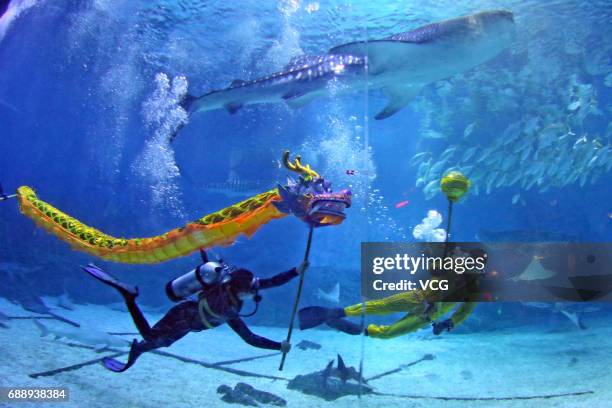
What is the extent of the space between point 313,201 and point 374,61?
9.71 feet

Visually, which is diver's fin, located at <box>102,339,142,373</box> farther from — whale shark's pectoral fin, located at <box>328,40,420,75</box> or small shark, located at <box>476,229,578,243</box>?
small shark, located at <box>476,229,578,243</box>

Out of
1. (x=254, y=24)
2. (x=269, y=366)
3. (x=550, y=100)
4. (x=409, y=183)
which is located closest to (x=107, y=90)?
(x=254, y=24)

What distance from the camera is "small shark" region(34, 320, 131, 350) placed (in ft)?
16.5

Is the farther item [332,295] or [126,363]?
[332,295]

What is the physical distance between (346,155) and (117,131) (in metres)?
4.54

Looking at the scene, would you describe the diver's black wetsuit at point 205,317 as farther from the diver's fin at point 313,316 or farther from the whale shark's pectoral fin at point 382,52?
the whale shark's pectoral fin at point 382,52

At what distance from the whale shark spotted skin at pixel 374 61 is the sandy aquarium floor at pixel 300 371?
3382 mm

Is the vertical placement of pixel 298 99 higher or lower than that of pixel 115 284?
higher

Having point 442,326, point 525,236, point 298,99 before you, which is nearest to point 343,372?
point 442,326


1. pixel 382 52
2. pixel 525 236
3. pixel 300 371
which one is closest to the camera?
pixel 300 371

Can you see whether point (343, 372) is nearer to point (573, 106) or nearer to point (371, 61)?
point (371, 61)

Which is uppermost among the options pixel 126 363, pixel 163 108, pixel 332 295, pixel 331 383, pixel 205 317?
pixel 163 108

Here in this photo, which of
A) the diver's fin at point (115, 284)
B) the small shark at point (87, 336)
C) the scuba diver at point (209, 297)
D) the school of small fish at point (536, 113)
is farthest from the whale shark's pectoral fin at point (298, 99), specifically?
the school of small fish at point (536, 113)

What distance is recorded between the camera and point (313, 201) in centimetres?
355
